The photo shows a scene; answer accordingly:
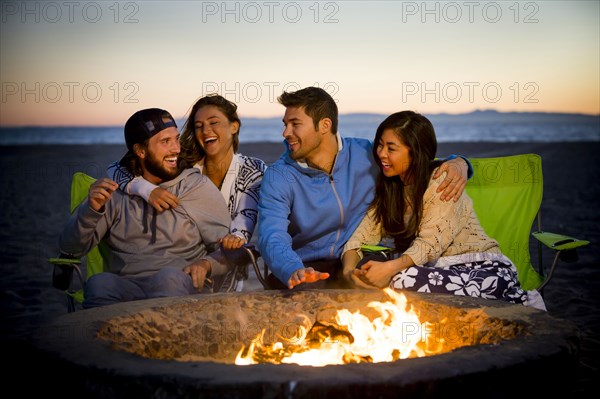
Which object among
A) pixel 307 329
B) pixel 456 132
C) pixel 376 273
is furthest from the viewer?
pixel 456 132

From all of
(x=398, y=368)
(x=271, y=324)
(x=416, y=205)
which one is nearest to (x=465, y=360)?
(x=398, y=368)

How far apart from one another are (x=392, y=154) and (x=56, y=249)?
17.8ft

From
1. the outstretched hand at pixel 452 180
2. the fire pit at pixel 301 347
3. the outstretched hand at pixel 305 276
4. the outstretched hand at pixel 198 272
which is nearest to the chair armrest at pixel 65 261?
the outstretched hand at pixel 198 272

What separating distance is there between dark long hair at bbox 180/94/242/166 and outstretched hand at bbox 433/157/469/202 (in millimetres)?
1334

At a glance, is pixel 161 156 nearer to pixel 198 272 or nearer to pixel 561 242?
pixel 198 272

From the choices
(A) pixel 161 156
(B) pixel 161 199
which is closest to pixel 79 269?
(B) pixel 161 199

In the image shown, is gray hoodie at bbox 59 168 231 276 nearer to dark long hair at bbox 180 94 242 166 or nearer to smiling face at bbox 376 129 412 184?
dark long hair at bbox 180 94 242 166

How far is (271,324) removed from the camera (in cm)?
339

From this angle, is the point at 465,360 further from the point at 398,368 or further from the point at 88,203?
the point at 88,203

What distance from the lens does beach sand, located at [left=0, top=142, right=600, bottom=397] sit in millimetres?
4636

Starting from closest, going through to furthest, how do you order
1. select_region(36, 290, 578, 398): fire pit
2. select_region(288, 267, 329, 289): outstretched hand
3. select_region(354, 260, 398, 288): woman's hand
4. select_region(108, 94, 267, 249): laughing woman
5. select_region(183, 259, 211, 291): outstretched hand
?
select_region(36, 290, 578, 398): fire pit < select_region(288, 267, 329, 289): outstretched hand < select_region(354, 260, 398, 288): woman's hand < select_region(183, 259, 211, 291): outstretched hand < select_region(108, 94, 267, 249): laughing woman

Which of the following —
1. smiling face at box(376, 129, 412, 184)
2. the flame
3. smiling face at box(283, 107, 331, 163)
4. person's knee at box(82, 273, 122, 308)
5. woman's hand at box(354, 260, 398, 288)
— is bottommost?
the flame

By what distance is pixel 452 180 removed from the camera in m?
4.02

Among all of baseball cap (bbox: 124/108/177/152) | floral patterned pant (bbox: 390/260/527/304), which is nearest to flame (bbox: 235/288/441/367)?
floral patterned pant (bbox: 390/260/527/304)
